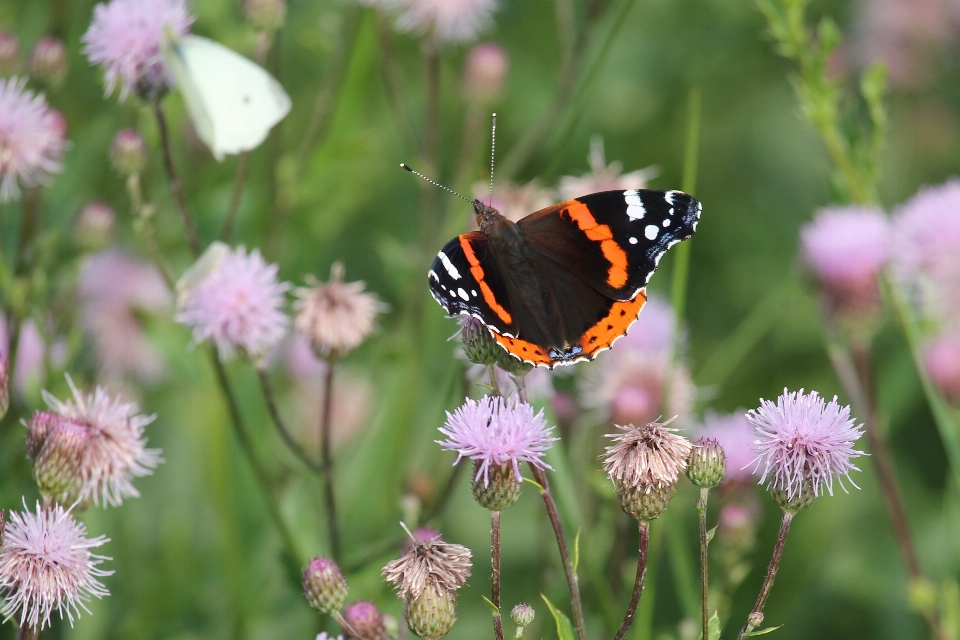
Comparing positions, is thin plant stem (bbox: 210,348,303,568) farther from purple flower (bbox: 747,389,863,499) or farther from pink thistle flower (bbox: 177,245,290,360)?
purple flower (bbox: 747,389,863,499)

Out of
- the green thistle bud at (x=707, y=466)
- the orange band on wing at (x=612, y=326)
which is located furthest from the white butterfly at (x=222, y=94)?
the green thistle bud at (x=707, y=466)

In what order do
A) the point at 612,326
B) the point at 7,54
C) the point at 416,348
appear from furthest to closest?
the point at 416,348 → the point at 7,54 → the point at 612,326

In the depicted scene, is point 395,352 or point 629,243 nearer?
point 629,243

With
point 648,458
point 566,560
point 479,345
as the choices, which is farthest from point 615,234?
point 566,560

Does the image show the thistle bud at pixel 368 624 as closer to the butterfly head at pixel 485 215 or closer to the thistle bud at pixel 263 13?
the butterfly head at pixel 485 215

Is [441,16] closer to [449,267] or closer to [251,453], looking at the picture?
[449,267]

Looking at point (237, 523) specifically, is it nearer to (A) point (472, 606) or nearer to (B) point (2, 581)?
(A) point (472, 606)

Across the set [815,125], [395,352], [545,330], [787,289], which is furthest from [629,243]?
[787,289]
